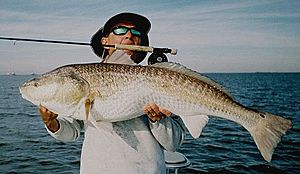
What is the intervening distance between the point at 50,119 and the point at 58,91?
274 mm

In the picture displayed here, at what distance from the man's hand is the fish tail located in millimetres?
815

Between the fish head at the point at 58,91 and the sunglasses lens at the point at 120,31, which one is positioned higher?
the sunglasses lens at the point at 120,31

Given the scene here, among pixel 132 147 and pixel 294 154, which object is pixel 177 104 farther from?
pixel 294 154

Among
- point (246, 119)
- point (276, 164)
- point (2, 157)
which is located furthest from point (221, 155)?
point (246, 119)

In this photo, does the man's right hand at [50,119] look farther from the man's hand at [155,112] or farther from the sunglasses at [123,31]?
the sunglasses at [123,31]

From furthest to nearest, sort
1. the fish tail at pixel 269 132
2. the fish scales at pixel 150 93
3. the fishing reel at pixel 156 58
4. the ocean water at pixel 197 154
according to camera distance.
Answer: the ocean water at pixel 197 154 → the fishing reel at pixel 156 58 → the fish scales at pixel 150 93 → the fish tail at pixel 269 132

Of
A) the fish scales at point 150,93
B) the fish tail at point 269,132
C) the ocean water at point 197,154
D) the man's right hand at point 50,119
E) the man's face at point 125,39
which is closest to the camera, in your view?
the fish tail at point 269,132

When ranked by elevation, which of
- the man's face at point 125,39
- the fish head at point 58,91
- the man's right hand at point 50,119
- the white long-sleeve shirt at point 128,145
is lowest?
the white long-sleeve shirt at point 128,145

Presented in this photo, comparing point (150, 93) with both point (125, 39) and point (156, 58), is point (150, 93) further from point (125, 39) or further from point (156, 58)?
point (156, 58)

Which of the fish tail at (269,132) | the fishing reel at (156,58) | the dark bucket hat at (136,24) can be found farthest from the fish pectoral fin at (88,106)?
the fish tail at (269,132)

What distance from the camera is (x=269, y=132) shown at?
2.95m

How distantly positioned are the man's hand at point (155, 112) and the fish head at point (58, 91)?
0.56 m

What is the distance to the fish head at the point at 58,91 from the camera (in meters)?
3.09

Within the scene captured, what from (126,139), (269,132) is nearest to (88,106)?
(126,139)
